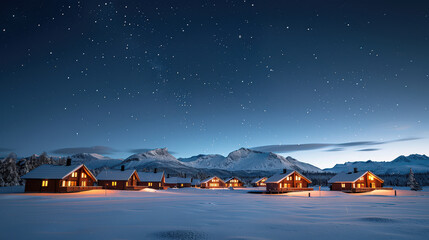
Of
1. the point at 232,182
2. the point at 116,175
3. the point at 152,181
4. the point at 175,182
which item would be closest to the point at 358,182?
the point at 152,181

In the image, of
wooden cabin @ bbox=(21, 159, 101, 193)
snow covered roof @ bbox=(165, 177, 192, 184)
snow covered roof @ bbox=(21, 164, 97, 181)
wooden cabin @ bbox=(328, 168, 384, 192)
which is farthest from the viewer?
snow covered roof @ bbox=(165, 177, 192, 184)

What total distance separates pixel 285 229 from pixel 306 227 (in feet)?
4.79

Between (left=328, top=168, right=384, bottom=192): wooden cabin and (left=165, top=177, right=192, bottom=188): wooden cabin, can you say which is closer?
(left=328, top=168, right=384, bottom=192): wooden cabin

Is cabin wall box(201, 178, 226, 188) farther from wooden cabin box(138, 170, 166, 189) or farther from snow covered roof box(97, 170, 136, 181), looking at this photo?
snow covered roof box(97, 170, 136, 181)

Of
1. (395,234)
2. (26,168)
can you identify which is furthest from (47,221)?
(26,168)

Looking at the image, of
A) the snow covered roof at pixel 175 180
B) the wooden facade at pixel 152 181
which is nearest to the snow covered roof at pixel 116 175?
the wooden facade at pixel 152 181

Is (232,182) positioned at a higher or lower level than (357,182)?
lower

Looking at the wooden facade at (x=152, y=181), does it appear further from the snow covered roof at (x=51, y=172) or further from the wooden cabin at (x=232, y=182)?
the wooden cabin at (x=232, y=182)

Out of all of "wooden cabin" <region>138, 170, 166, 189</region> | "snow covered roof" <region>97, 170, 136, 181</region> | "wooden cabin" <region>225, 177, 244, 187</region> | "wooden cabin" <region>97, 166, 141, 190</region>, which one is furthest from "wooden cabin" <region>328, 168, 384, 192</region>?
"wooden cabin" <region>225, 177, 244, 187</region>

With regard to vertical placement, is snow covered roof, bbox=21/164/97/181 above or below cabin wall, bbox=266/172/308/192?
above

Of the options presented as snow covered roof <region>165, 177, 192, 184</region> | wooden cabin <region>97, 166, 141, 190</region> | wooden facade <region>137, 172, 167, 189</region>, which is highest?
wooden cabin <region>97, 166, 141, 190</region>

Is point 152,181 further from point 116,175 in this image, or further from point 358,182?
point 358,182

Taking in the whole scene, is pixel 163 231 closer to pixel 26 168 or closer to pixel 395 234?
pixel 395 234

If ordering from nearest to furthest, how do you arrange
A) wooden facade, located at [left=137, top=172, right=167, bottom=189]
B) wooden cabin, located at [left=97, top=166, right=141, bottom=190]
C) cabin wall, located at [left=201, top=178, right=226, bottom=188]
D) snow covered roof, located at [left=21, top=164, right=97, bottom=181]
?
snow covered roof, located at [left=21, top=164, right=97, bottom=181], wooden cabin, located at [left=97, top=166, right=141, bottom=190], wooden facade, located at [left=137, top=172, right=167, bottom=189], cabin wall, located at [left=201, top=178, right=226, bottom=188]
